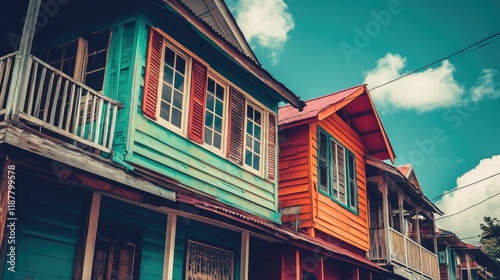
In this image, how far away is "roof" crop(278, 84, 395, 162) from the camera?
13.3 meters

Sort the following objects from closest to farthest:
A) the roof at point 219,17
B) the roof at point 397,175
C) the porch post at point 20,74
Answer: the porch post at point 20,74 < the roof at point 219,17 < the roof at point 397,175

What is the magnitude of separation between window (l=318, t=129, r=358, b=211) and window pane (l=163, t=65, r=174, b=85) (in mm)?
6051

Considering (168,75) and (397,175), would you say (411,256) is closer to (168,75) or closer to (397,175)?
(397,175)

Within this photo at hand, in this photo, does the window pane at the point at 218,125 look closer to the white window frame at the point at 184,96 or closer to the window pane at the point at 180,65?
the white window frame at the point at 184,96

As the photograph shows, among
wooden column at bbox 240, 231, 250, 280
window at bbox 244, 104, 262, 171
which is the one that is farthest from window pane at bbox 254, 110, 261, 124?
wooden column at bbox 240, 231, 250, 280

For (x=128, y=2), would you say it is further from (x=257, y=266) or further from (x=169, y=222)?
(x=257, y=266)

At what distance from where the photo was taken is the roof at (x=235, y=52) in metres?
8.36

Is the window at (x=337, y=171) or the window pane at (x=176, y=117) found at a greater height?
the window at (x=337, y=171)

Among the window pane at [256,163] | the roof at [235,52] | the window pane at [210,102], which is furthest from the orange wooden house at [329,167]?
the window pane at [210,102]

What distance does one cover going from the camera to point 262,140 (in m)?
11.0

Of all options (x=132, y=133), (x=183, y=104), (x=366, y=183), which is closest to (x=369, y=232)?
(x=366, y=183)

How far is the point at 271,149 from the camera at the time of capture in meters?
11.2

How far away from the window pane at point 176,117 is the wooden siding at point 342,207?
5.35 m

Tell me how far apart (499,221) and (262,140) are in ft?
102
